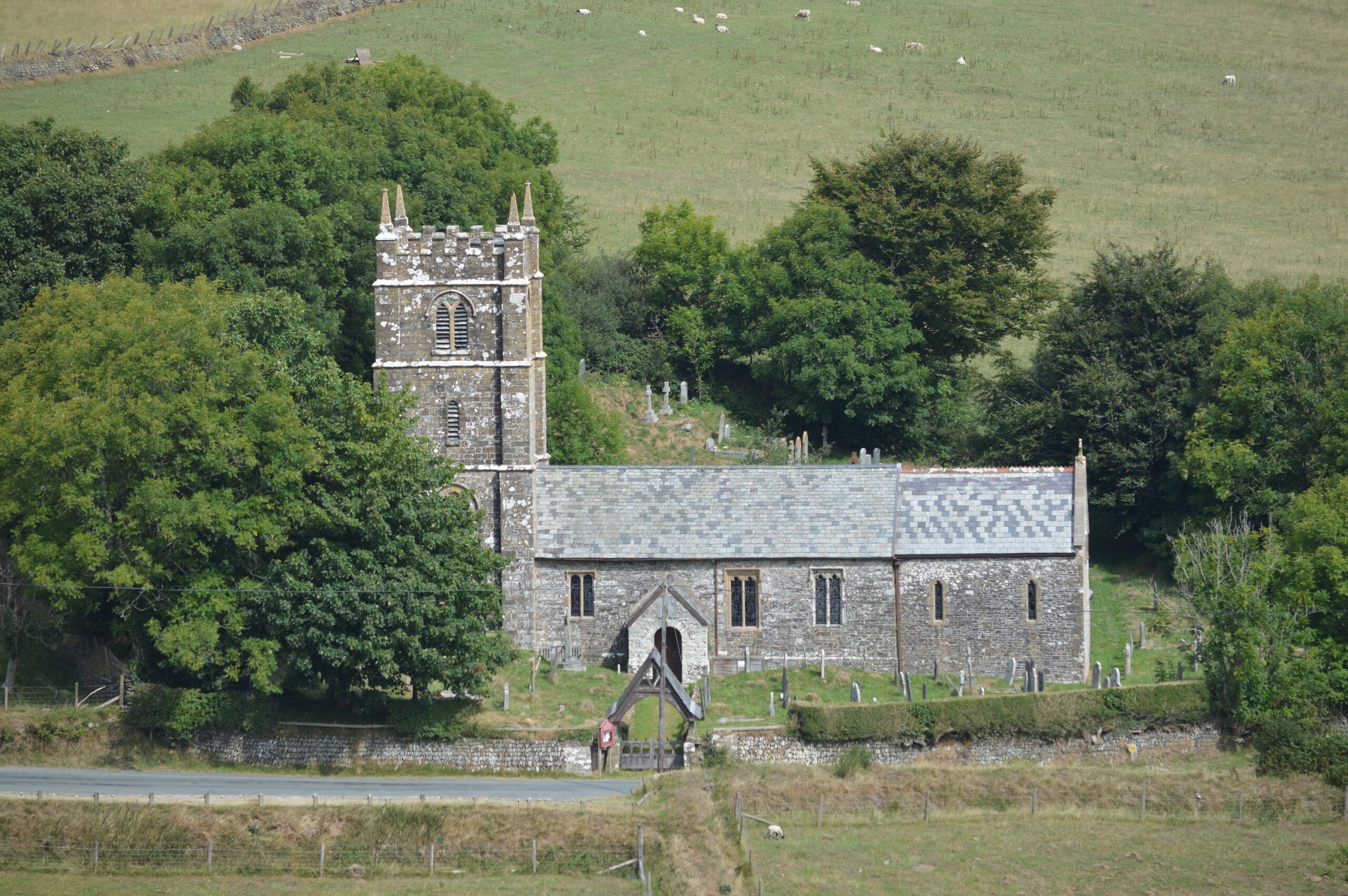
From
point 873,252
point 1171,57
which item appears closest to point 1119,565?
point 873,252

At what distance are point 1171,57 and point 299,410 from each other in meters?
92.4

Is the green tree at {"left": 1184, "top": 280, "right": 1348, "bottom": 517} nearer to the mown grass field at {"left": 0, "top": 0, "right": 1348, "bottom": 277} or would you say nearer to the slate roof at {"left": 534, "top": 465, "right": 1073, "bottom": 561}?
the slate roof at {"left": 534, "top": 465, "right": 1073, "bottom": 561}

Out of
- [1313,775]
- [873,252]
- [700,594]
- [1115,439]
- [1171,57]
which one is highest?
[1171,57]

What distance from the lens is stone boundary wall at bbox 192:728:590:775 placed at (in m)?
50.5

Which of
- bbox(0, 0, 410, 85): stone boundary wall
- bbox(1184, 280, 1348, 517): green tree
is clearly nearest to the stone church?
bbox(1184, 280, 1348, 517): green tree

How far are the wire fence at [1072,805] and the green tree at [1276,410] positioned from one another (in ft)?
55.2

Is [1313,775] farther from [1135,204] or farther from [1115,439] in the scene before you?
[1135,204]

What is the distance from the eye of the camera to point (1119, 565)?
232 feet

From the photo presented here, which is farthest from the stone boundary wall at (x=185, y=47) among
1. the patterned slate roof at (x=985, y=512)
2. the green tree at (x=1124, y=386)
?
the patterned slate roof at (x=985, y=512)

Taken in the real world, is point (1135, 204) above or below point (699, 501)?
above

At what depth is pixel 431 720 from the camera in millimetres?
50969

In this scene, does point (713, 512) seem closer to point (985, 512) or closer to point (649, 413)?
point (985, 512)

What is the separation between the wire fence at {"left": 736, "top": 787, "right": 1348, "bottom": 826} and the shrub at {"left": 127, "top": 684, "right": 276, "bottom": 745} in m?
14.2

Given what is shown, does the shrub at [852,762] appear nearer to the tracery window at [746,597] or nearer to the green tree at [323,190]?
the tracery window at [746,597]
